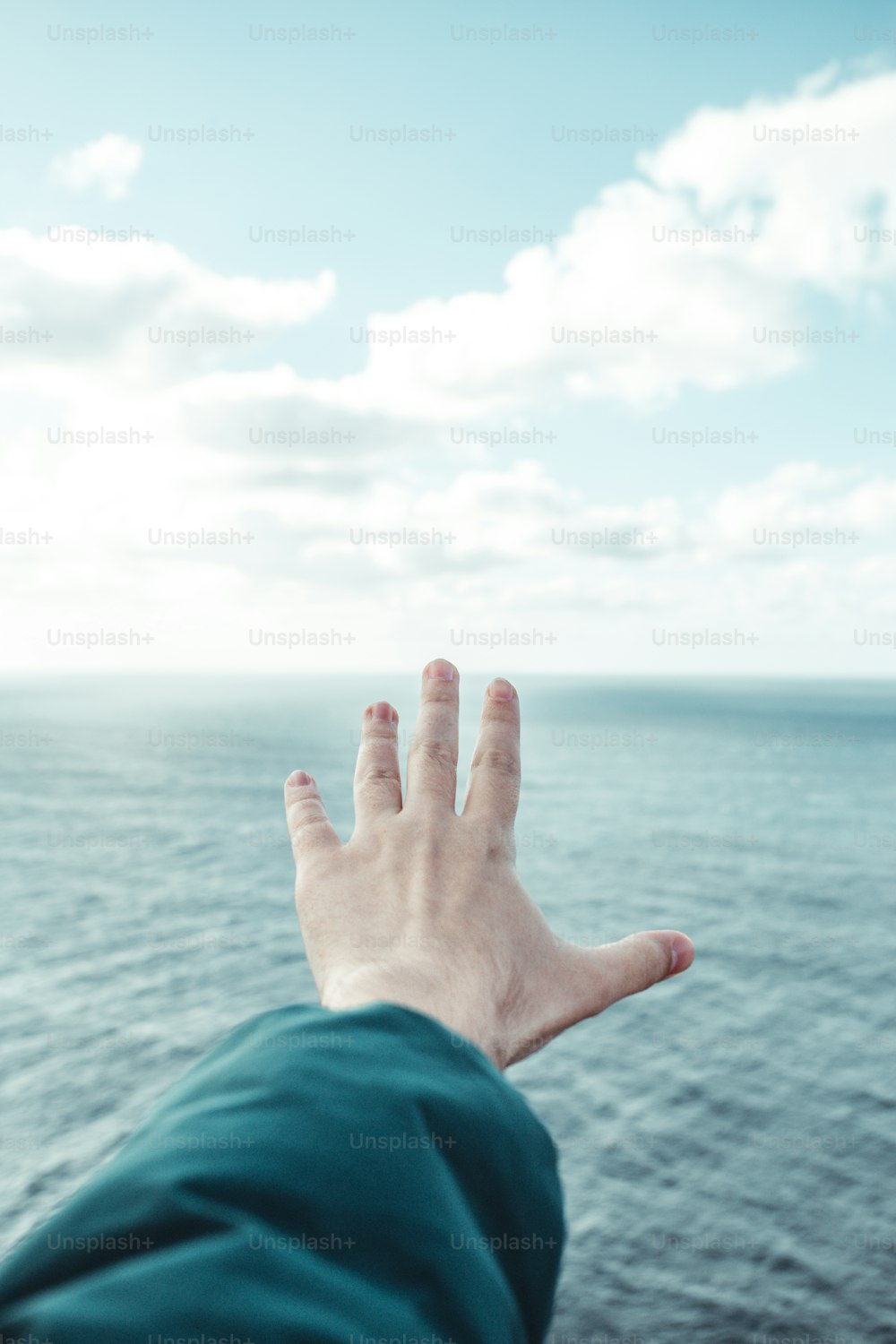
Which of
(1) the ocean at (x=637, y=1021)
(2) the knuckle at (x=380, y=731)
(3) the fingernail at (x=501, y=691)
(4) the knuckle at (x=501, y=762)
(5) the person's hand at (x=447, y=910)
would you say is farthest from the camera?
(1) the ocean at (x=637, y=1021)

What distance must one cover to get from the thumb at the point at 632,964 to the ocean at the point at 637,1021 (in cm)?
1279

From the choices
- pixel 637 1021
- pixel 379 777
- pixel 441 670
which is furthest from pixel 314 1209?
pixel 637 1021

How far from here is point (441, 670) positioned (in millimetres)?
2746

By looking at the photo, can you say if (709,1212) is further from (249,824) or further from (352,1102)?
(249,824)

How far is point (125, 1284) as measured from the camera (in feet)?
3.68

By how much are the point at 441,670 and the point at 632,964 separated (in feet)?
3.14

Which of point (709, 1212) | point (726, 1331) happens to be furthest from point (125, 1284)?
point (709, 1212)

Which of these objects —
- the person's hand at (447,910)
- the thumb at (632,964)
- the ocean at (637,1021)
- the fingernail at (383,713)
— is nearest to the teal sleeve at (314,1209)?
the person's hand at (447,910)

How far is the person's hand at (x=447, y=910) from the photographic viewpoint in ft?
6.56

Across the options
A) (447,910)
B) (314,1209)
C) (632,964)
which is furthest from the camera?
(632,964)

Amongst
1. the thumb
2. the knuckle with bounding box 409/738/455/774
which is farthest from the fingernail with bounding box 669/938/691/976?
the knuckle with bounding box 409/738/455/774

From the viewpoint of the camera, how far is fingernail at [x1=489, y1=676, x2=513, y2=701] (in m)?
2.66

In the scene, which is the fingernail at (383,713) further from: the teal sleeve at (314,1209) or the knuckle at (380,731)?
the teal sleeve at (314,1209)

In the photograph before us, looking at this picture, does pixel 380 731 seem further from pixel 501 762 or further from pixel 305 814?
pixel 501 762
